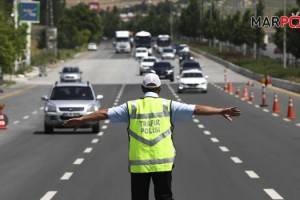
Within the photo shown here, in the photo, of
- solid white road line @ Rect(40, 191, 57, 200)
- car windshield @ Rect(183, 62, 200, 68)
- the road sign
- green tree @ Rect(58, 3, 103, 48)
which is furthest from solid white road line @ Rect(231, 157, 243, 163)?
green tree @ Rect(58, 3, 103, 48)

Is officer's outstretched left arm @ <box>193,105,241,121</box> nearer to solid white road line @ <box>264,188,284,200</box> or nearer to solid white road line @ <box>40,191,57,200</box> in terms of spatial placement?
solid white road line @ <box>264,188,284,200</box>

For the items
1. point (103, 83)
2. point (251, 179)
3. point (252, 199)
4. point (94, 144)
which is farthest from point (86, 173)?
point (103, 83)

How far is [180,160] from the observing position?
1981 centimetres

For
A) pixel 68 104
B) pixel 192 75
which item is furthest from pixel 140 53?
pixel 68 104

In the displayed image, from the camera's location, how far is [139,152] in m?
8.11

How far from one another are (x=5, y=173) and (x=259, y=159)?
5.37 meters

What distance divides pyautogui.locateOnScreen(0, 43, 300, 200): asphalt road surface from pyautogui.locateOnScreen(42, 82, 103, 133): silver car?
1.68 ft

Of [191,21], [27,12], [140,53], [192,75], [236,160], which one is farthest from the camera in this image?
[191,21]

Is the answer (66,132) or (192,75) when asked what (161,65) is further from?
(66,132)

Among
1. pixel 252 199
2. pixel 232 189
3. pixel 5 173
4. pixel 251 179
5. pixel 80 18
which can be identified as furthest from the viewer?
pixel 80 18

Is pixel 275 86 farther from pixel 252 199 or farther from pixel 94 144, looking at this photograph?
pixel 252 199

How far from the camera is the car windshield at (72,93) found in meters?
28.7

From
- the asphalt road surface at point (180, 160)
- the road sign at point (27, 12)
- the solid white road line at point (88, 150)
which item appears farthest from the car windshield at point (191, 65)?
the solid white road line at point (88, 150)

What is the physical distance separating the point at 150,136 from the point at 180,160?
38.6 feet
